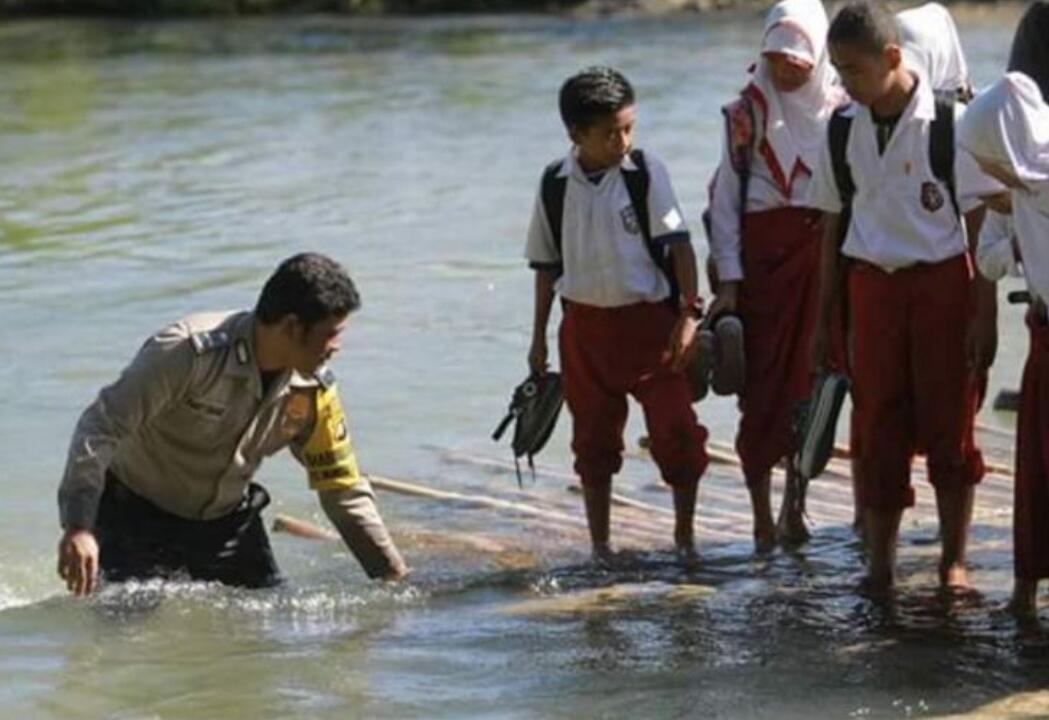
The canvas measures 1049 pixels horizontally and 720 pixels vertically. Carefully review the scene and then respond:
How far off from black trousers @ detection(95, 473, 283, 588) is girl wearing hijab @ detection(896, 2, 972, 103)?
205cm

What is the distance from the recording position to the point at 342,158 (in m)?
19.8

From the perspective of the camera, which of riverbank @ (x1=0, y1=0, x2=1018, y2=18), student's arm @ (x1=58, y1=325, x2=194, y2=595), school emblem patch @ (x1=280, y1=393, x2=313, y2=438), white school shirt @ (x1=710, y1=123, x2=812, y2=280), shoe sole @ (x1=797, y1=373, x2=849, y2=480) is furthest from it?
riverbank @ (x1=0, y1=0, x2=1018, y2=18)

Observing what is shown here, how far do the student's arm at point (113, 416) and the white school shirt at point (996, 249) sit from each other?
6.05 ft

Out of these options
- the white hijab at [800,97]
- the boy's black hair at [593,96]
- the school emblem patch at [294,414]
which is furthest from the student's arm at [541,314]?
the school emblem patch at [294,414]

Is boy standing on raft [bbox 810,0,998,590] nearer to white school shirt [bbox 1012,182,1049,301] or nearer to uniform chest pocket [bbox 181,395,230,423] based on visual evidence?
white school shirt [bbox 1012,182,1049,301]

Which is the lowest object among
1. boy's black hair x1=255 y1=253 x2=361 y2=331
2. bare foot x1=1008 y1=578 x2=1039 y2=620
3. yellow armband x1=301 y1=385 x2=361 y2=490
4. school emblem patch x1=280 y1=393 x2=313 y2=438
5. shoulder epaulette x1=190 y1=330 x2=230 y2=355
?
bare foot x1=1008 y1=578 x2=1039 y2=620

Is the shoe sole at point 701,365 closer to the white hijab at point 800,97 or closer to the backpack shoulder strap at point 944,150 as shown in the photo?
the white hijab at point 800,97

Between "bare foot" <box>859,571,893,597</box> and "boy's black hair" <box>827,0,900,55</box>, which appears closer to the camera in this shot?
"boy's black hair" <box>827,0,900,55</box>

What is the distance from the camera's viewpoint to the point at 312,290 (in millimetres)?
5656

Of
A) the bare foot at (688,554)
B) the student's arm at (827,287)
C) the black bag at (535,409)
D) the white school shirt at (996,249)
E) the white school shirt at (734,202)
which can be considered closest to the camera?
the white school shirt at (996,249)

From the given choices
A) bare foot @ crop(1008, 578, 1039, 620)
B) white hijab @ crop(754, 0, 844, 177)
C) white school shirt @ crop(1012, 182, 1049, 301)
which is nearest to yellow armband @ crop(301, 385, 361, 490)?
white hijab @ crop(754, 0, 844, 177)

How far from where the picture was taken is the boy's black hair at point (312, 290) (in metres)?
5.66

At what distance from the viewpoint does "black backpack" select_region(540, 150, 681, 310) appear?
666cm

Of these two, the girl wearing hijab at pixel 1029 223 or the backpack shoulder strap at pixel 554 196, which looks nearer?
the girl wearing hijab at pixel 1029 223
